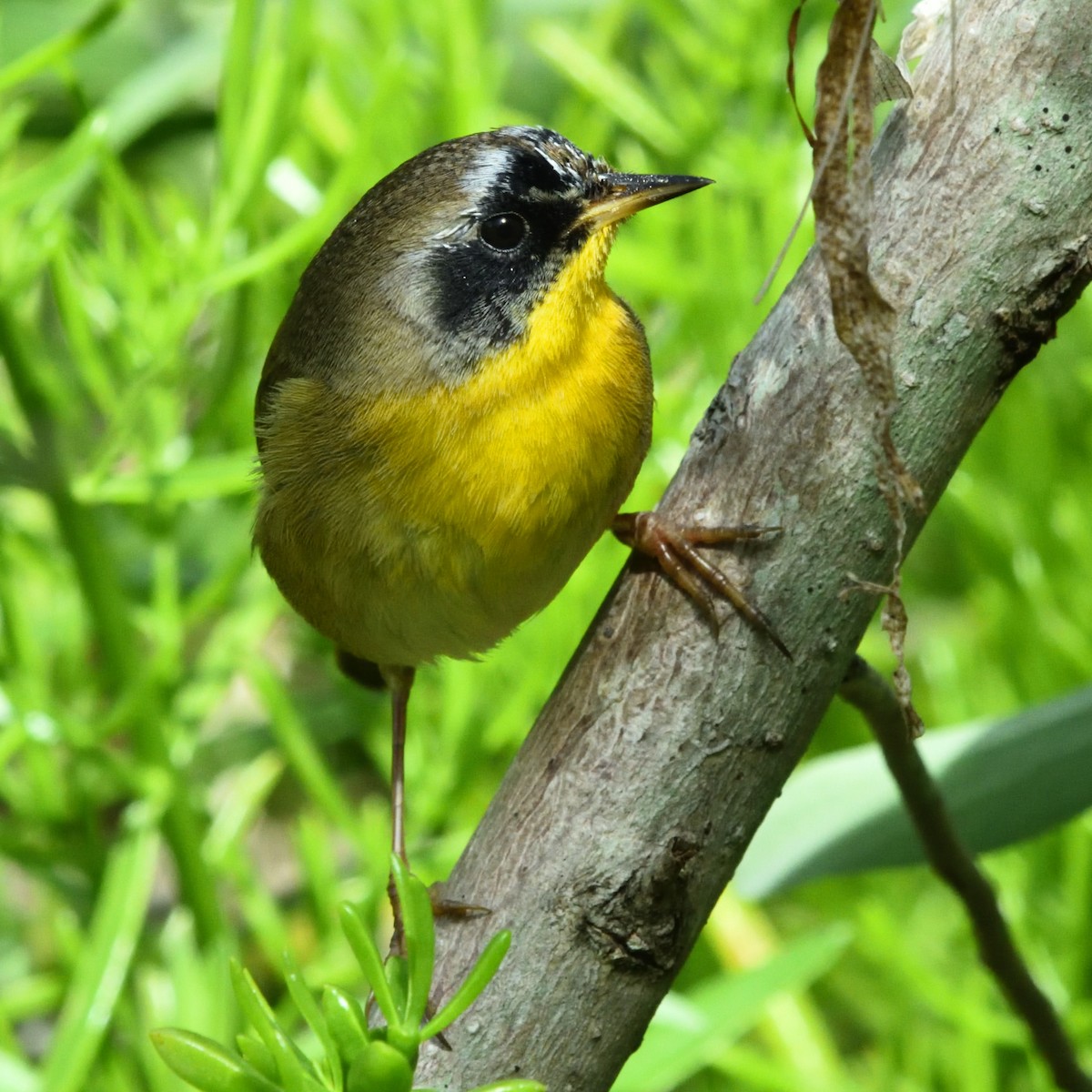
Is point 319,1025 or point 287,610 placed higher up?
point 287,610

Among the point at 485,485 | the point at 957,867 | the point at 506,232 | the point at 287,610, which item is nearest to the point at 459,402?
the point at 485,485

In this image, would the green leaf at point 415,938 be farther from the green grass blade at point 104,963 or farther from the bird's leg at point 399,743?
the green grass blade at point 104,963

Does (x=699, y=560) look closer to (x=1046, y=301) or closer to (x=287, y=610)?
(x=1046, y=301)

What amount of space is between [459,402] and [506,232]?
32 centimetres

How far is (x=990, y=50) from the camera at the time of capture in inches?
45.6

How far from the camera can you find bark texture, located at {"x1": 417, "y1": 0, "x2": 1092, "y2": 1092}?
115cm

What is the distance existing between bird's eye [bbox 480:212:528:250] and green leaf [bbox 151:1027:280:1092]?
1.43 m

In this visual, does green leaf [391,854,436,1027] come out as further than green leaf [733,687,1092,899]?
No

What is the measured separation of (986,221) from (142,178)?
10.8 feet

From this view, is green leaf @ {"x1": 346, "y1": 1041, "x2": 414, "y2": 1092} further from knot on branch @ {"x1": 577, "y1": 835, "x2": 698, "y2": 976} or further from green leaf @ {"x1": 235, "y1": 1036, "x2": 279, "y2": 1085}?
knot on branch @ {"x1": 577, "y1": 835, "x2": 698, "y2": 976}

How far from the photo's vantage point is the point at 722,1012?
2197 mm

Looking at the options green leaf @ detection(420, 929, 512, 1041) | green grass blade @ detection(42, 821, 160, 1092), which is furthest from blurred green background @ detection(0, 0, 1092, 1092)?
green leaf @ detection(420, 929, 512, 1041)

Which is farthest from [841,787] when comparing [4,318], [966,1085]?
[4,318]

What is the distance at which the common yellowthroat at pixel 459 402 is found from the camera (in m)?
1.90
